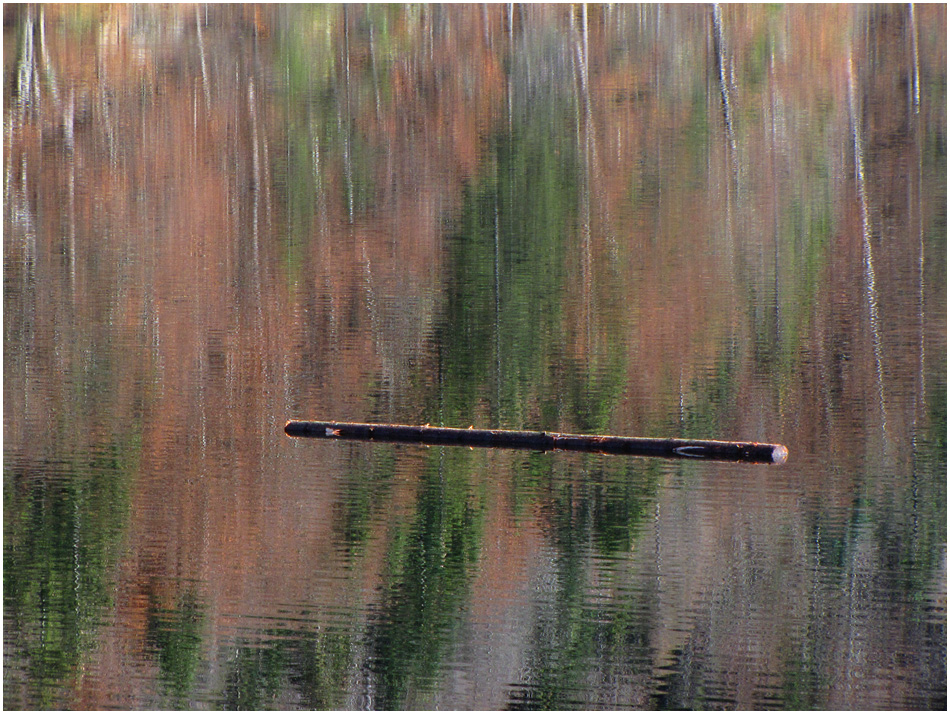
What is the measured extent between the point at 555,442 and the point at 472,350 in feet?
2.88

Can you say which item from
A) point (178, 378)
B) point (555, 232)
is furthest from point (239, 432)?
point (555, 232)

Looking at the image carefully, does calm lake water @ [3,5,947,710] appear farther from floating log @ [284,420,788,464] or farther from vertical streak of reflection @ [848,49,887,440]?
floating log @ [284,420,788,464]

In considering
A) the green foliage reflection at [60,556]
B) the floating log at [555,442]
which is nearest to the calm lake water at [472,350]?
the green foliage reflection at [60,556]

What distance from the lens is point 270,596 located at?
3.57 meters

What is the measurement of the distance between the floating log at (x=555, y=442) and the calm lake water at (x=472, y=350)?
21.6 inches

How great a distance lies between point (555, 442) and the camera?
9.75ft

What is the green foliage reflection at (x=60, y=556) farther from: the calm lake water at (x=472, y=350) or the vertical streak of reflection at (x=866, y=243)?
the vertical streak of reflection at (x=866, y=243)

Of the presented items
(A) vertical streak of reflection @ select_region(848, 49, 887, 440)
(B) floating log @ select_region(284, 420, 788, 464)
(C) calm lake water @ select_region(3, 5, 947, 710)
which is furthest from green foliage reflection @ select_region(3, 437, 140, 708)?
(A) vertical streak of reflection @ select_region(848, 49, 887, 440)

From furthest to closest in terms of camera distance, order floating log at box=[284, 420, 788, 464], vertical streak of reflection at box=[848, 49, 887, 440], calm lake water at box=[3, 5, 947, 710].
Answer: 1. vertical streak of reflection at box=[848, 49, 887, 440]
2. calm lake water at box=[3, 5, 947, 710]
3. floating log at box=[284, 420, 788, 464]

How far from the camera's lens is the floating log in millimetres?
2754

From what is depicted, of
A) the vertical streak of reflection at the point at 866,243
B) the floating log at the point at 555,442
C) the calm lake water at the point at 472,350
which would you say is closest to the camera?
the floating log at the point at 555,442

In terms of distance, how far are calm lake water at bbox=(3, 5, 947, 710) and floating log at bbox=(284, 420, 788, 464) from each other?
0.55m

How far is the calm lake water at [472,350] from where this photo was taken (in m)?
3.39

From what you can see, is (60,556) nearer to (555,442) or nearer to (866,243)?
(555,442)
